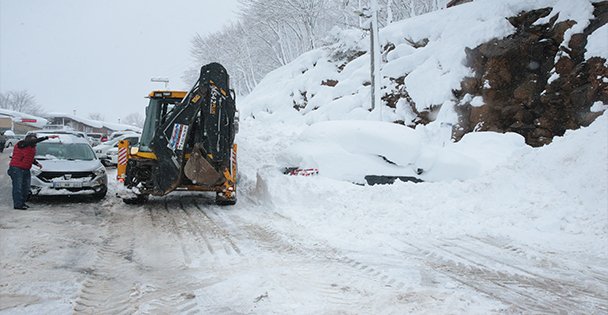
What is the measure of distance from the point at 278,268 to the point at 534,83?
12.9m

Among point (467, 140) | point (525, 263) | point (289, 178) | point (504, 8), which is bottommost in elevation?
point (525, 263)

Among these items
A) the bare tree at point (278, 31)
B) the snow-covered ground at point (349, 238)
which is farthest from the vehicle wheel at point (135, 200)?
the bare tree at point (278, 31)

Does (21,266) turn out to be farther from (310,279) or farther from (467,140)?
(467,140)

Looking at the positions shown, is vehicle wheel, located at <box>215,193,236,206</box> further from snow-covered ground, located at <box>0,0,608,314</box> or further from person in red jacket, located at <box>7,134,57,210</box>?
person in red jacket, located at <box>7,134,57,210</box>

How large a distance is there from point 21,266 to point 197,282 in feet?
7.00

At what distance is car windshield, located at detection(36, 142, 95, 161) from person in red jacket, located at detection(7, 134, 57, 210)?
1272 millimetres

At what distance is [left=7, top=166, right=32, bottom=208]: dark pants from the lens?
8.12m

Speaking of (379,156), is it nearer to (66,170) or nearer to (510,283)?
(510,283)

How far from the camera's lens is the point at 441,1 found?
111 feet

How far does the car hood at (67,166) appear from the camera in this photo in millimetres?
9039

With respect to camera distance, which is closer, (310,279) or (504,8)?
(310,279)

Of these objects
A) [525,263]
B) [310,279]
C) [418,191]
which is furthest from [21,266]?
[418,191]

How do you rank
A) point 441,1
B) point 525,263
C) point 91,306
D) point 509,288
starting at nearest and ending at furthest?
point 91,306, point 509,288, point 525,263, point 441,1

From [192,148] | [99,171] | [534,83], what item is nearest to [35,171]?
[99,171]
